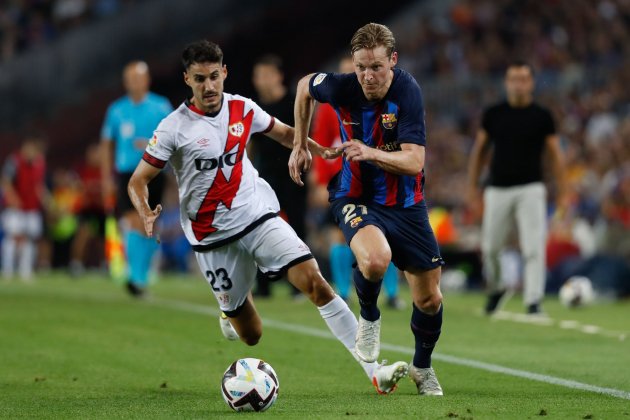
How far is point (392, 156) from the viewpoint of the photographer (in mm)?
7086

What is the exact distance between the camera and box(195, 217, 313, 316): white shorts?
25.7 feet

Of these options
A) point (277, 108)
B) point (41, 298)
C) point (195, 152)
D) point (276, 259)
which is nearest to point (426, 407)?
point (276, 259)

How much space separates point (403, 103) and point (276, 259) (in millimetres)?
1333

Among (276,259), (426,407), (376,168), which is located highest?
(376,168)

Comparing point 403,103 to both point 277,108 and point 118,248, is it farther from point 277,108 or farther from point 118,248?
point 118,248

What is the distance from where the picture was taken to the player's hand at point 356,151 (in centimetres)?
691

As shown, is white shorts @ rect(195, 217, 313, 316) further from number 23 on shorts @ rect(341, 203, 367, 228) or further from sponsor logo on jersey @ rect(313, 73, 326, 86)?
sponsor logo on jersey @ rect(313, 73, 326, 86)

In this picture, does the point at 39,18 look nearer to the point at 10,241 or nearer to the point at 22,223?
the point at 10,241

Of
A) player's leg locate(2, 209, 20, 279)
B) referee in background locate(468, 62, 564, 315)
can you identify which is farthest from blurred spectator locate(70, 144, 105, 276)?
referee in background locate(468, 62, 564, 315)

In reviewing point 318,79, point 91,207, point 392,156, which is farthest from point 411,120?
point 91,207

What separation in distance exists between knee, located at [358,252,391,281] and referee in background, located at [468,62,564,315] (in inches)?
235

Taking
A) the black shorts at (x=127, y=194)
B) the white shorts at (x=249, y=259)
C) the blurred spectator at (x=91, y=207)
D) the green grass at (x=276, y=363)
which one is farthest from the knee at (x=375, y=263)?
the blurred spectator at (x=91, y=207)

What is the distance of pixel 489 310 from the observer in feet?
44.5

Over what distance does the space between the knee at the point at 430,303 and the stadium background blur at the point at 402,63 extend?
1076 cm
